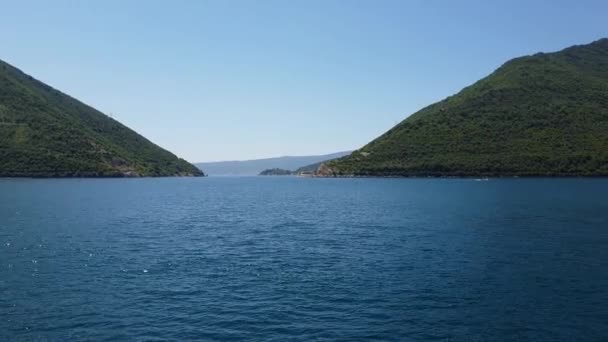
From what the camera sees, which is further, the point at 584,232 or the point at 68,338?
the point at 584,232

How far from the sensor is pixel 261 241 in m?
67.3

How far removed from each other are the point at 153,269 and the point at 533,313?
36229mm

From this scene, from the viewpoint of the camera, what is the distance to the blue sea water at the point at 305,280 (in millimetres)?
32250

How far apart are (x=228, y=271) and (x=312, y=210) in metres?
67.7

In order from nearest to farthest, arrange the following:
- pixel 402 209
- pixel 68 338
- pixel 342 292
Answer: pixel 68 338 < pixel 342 292 < pixel 402 209

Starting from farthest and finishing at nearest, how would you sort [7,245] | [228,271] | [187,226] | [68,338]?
[187,226] < [7,245] < [228,271] < [68,338]

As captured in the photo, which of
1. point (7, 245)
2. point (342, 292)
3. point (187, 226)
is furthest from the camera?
point (187, 226)

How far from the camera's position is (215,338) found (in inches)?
1198

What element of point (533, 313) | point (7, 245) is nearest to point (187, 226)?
point (7, 245)

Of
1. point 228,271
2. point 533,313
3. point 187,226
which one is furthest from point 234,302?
point 187,226

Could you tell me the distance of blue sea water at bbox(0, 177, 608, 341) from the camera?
32250 mm

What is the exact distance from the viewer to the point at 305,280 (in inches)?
1766

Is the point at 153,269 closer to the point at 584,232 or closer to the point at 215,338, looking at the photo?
the point at 215,338

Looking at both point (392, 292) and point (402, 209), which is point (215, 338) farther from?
point (402, 209)
